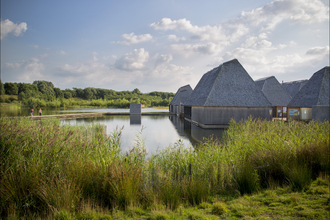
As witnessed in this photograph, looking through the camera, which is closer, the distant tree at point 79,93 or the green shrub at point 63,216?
the green shrub at point 63,216

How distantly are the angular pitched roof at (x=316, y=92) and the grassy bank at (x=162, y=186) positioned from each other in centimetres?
1479

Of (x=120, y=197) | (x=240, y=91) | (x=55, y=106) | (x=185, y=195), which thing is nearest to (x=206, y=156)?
(x=185, y=195)

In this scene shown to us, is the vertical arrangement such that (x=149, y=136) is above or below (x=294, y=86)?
below

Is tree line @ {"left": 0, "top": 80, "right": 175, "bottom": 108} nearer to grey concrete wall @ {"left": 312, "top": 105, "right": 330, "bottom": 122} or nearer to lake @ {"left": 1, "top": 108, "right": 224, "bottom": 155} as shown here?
lake @ {"left": 1, "top": 108, "right": 224, "bottom": 155}

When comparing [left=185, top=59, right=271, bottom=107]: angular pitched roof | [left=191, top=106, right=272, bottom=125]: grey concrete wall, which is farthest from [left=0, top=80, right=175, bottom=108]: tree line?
[left=191, top=106, right=272, bottom=125]: grey concrete wall

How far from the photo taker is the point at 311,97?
55.0 ft

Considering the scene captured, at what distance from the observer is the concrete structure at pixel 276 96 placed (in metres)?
21.9

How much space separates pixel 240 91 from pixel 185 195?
547 inches

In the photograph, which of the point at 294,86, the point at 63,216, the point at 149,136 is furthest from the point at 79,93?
the point at 63,216

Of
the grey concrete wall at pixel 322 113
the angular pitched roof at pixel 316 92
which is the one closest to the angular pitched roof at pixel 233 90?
the grey concrete wall at pixel 322 113

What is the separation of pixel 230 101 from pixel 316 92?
26.9ft

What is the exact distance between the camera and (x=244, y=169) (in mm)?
3902

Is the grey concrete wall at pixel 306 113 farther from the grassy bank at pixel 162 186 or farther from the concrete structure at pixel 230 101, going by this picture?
the grassy bank at pixel 162 186

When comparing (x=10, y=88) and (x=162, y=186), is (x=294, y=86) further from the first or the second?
(x=10, y=88)
